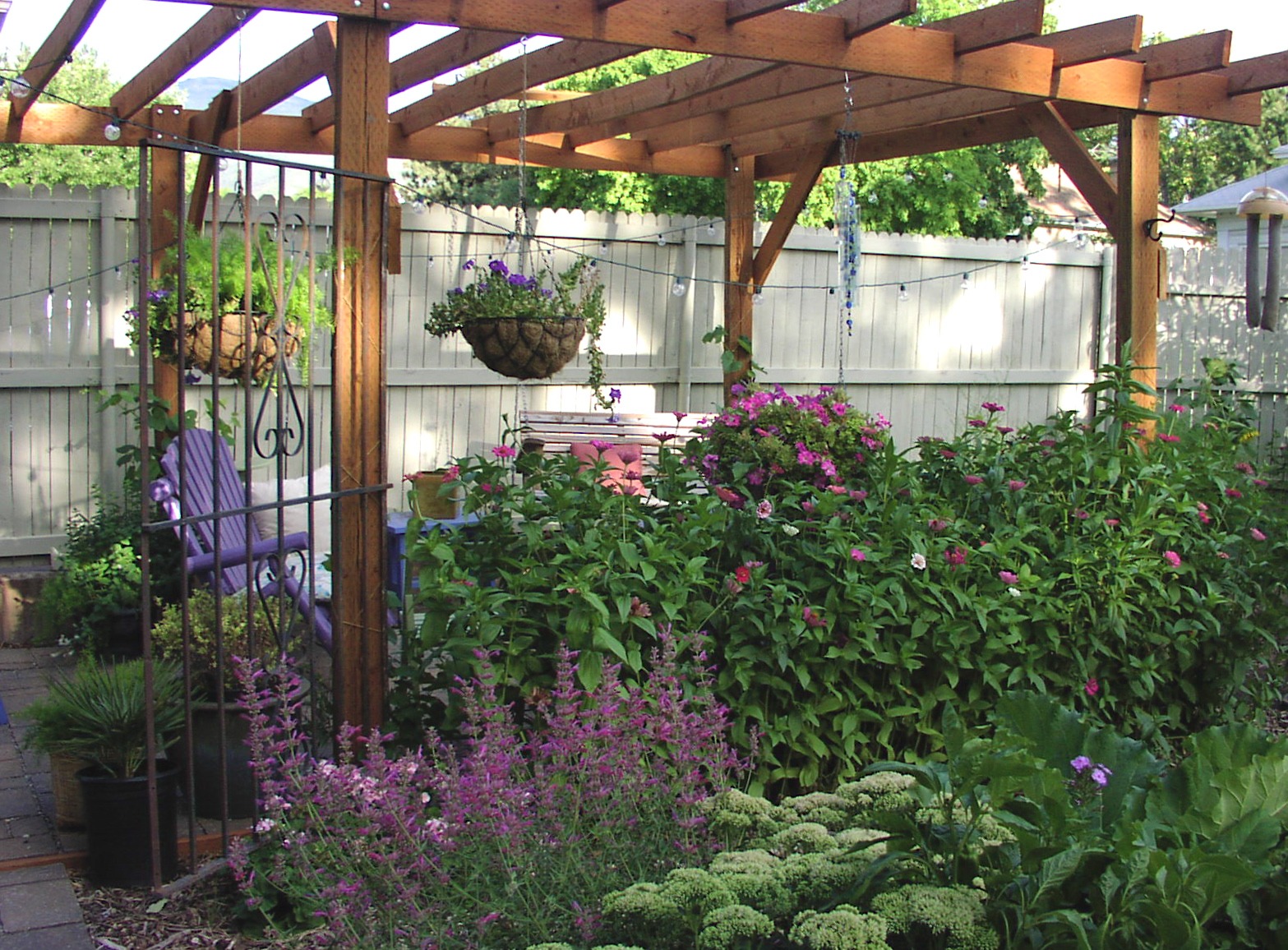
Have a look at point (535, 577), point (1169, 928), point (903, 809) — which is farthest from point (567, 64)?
point (1169, 928)

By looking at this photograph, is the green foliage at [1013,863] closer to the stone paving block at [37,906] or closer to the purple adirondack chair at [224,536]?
the stone paving block at [37,906]

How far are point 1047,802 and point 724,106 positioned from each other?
14.8 feet

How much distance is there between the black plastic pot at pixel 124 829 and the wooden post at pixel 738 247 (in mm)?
4484

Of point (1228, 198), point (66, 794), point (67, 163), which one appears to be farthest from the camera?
point (67, 163)

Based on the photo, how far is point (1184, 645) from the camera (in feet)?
13.1

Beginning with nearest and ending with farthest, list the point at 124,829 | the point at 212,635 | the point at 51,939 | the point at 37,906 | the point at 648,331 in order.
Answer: the point at 51,939 → the point at 37,906 → the point at 124,829 → the point at 212,635 → the point at 648,331

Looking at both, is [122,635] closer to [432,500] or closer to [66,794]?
[432,500]

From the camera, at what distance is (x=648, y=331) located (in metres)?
7.52

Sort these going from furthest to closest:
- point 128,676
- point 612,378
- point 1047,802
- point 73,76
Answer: point 73,76
point 612,378
point 128,676
point 1047,802

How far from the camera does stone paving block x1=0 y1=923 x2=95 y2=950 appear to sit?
2686mm

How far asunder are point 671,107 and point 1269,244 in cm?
274

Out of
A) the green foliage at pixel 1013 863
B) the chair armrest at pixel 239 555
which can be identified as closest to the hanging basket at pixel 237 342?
the chair armrest at pixel 239 555

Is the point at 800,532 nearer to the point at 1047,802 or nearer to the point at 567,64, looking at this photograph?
the point at 1047,802

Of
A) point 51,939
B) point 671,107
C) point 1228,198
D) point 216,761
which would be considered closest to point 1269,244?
point 671,107
